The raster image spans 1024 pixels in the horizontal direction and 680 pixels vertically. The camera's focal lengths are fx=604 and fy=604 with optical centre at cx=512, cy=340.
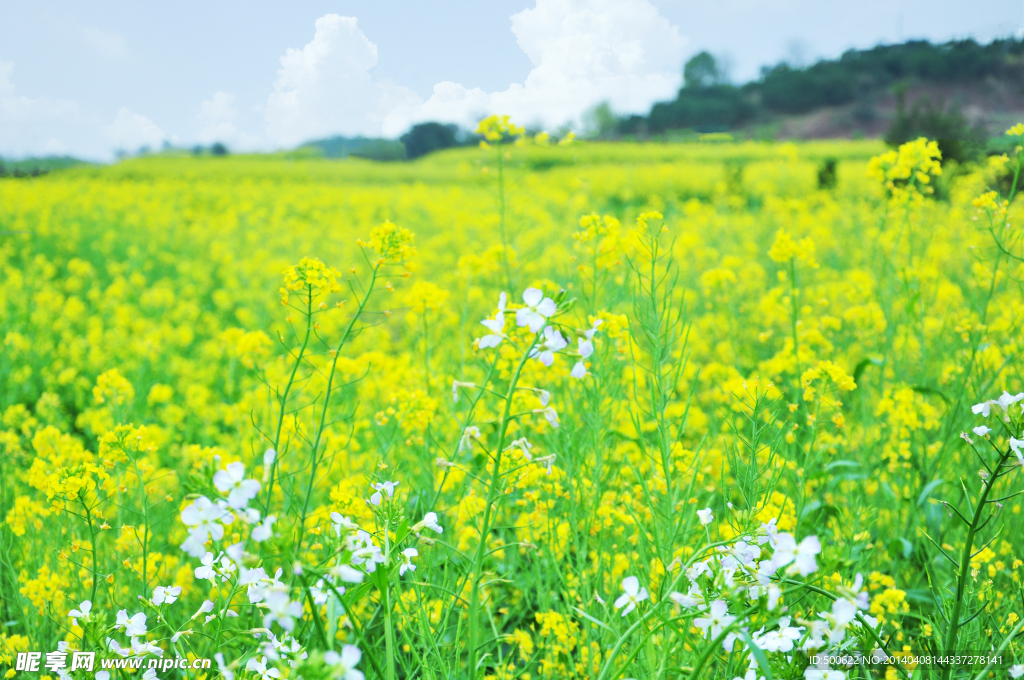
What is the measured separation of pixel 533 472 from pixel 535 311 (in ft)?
2.56

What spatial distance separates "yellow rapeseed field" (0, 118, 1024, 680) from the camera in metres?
1.10

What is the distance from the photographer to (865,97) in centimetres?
1369

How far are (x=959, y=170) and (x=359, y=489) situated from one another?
360 inches

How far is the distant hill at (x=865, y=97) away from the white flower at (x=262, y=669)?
585cm

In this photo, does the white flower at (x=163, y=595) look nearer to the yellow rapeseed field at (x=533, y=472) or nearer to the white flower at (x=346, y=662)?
the yellow rapeseed field at (x=533, y=472)

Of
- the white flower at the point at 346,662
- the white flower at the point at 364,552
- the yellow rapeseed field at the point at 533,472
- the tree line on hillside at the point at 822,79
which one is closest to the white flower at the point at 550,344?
the yellow rapeseed field at the point at 533,472

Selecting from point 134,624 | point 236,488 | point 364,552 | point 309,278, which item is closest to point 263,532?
point 236,488

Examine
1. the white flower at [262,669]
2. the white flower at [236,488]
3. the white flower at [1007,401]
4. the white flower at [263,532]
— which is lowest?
the white flower at [262,669]

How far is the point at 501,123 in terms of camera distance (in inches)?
124

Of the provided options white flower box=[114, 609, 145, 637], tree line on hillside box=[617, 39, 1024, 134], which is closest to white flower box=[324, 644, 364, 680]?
white flower box=[114, 609, 145, 637]

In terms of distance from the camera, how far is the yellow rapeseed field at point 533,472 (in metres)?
1.10

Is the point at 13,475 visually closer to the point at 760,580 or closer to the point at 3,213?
the point at 760,580

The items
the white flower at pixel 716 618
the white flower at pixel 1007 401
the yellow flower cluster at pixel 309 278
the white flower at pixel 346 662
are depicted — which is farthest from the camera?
the yellow flower cluster at pixel 309 278

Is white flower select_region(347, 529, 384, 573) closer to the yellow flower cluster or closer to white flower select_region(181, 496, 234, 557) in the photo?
white flower select_region(181, 496, 234, 557)
